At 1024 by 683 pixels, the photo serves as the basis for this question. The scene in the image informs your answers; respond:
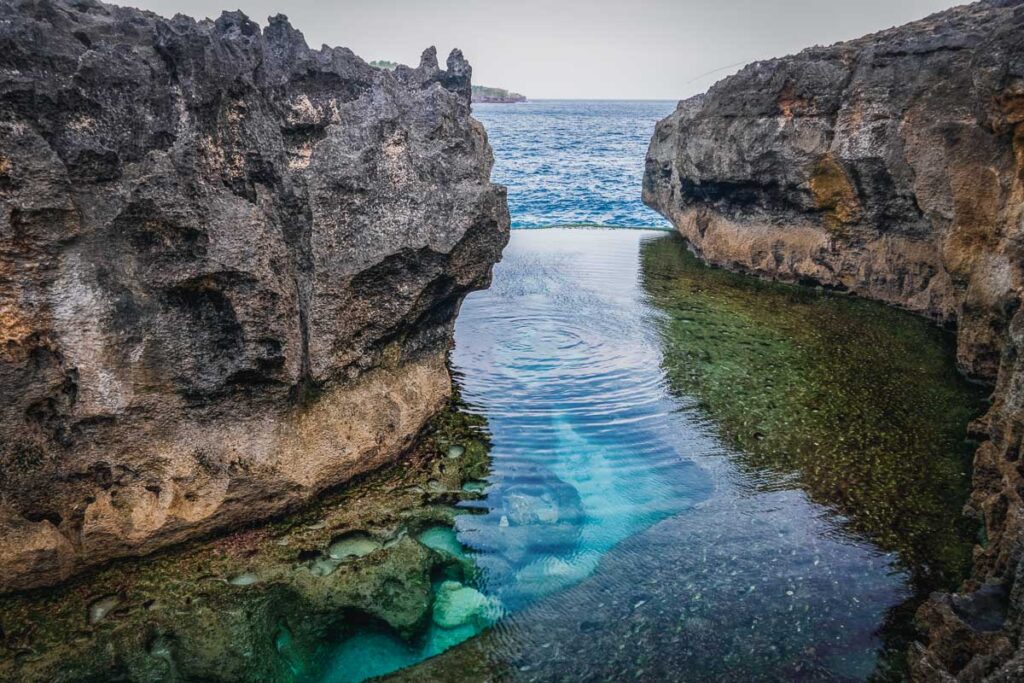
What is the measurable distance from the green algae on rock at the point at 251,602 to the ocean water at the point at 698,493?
0.82 ft

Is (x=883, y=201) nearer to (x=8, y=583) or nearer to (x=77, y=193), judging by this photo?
(x=77, y=193)

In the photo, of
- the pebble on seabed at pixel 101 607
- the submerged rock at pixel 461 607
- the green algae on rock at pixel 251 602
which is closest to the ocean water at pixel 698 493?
the submerged rock at pixel 461 607

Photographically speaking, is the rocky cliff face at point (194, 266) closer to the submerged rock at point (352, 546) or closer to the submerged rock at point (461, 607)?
the submerged rock at point (352, 546)

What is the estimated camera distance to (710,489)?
26.3 ft

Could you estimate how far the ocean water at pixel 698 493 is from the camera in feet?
18.6

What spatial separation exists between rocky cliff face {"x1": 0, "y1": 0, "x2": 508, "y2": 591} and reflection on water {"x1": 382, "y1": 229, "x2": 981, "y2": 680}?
2.22m

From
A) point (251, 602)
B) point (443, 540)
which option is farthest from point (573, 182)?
point (251, 602)

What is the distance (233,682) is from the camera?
5.30 m

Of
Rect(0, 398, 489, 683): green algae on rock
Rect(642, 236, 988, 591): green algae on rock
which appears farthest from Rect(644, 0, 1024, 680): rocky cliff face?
Rect(0, 398, 489, 683): green algae on rock

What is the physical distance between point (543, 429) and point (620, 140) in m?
78.6

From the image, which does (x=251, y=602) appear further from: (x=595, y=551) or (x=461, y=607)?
(x=595, y=551)

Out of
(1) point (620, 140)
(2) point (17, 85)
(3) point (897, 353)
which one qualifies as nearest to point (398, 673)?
(2) point (17, 85)

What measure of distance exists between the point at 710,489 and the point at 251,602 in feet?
15.9

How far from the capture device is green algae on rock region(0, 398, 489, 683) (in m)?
5.39
